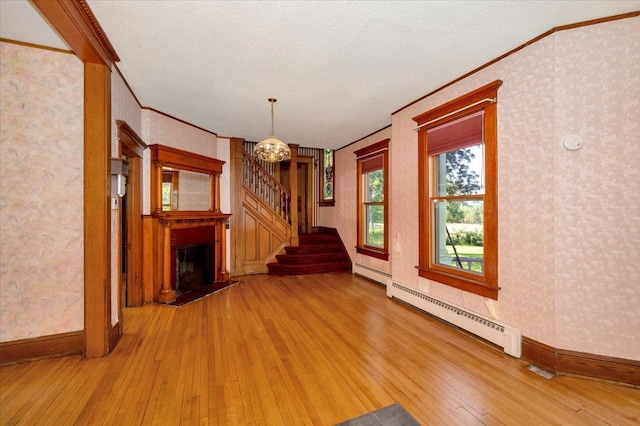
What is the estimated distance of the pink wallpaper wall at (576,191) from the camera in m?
2.31

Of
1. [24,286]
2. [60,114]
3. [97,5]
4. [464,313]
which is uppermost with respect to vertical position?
[97,5]

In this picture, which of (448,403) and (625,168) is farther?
(625,168)

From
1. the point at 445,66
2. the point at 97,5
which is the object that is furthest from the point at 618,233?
the point at 97,5

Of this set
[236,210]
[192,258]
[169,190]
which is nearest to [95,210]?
[169,190]

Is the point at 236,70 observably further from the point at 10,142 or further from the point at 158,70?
the point at 10,142

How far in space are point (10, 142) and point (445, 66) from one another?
14.8 ft

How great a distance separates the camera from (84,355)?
2.72 m

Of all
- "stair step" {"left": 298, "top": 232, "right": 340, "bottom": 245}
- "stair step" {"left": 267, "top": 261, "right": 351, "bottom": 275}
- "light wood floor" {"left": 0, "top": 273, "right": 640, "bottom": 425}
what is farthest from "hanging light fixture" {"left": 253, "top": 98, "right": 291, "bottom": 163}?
"stair step" {"left": 298, "top": 232, "right": 340, "bottom": 245}

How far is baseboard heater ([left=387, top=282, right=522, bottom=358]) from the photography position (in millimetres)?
2746

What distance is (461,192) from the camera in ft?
11.5

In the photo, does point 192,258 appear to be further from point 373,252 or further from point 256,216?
point 373,252

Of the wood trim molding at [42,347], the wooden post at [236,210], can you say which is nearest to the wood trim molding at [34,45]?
the wood trim molding at [42,347]

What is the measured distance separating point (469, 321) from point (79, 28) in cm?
477

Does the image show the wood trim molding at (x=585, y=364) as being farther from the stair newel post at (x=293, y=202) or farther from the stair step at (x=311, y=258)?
the stair newel post at (x=293, y=202)
